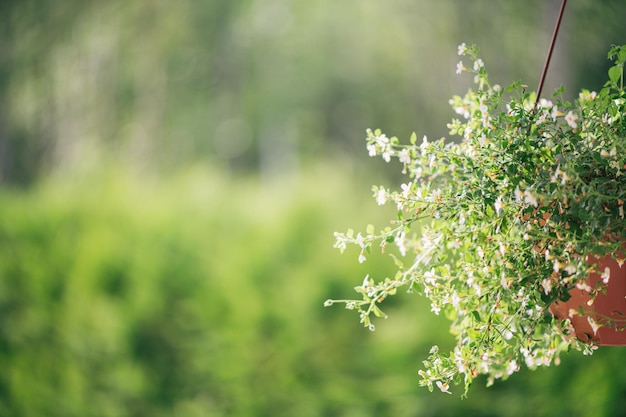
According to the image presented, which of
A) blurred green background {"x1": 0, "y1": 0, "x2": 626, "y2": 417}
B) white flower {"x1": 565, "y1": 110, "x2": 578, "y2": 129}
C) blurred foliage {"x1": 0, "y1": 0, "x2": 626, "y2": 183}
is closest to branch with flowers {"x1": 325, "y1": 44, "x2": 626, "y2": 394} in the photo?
white flower {"x1": 565, "y1": 110, "x2": 578, "y2": 129}

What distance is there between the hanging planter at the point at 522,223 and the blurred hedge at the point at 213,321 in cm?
106

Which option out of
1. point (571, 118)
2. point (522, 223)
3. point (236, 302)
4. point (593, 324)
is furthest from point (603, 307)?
point (236, 302)

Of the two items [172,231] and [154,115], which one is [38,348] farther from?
[154,115]

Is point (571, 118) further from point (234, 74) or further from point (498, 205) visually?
point (234, 74)

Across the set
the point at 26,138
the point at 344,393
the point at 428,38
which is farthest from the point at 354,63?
the point at 344,393

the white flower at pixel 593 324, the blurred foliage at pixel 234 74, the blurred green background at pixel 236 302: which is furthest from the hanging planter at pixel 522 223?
the blurred foliage at pixel 234 74

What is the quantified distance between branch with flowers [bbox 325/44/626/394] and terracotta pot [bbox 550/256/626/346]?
21 mm

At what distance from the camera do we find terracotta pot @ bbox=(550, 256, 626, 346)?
1047 mm

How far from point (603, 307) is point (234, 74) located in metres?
11.5

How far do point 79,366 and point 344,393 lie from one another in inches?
52.3

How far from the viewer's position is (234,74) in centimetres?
1212

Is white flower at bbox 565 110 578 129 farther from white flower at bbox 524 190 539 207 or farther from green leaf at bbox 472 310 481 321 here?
green leaf at bbox 472 310 481 321

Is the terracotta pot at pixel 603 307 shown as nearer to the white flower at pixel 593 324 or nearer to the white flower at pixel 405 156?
the white flower at pixel 593 324

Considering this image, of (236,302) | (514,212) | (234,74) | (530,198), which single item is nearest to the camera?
(530,198)
